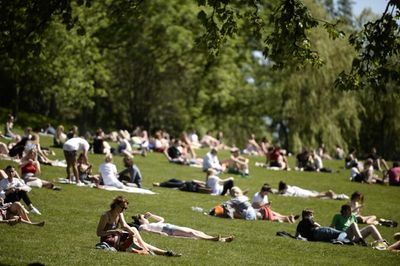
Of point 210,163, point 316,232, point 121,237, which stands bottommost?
point 121,237

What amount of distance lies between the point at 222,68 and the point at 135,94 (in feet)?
28.1

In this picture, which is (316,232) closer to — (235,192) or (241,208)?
(241,208)

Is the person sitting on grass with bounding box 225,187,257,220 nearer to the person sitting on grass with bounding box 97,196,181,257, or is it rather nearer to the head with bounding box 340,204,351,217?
the head with bounding box 340,204,351,217

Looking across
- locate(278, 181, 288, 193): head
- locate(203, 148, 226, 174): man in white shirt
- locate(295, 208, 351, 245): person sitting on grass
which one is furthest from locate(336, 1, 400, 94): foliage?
locate(203, 148, 226, 174): man in white shirt

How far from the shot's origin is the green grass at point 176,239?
47.8 ft

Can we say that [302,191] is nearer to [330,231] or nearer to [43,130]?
[330,231]

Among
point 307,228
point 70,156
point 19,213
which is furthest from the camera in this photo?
point 70,156

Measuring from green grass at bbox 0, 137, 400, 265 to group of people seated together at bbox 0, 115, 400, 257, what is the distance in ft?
1.66

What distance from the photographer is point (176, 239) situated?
1784cm

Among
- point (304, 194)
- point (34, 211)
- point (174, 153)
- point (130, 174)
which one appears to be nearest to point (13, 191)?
point (34, 211)

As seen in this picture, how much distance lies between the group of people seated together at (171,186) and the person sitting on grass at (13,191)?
25 mm

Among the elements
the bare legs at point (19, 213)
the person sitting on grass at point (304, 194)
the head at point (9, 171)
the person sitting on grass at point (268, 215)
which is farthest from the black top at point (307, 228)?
the person sitting on grass at point (304, 194)

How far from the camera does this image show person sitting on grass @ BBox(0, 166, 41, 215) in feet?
62.5

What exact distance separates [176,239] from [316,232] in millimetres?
4144
